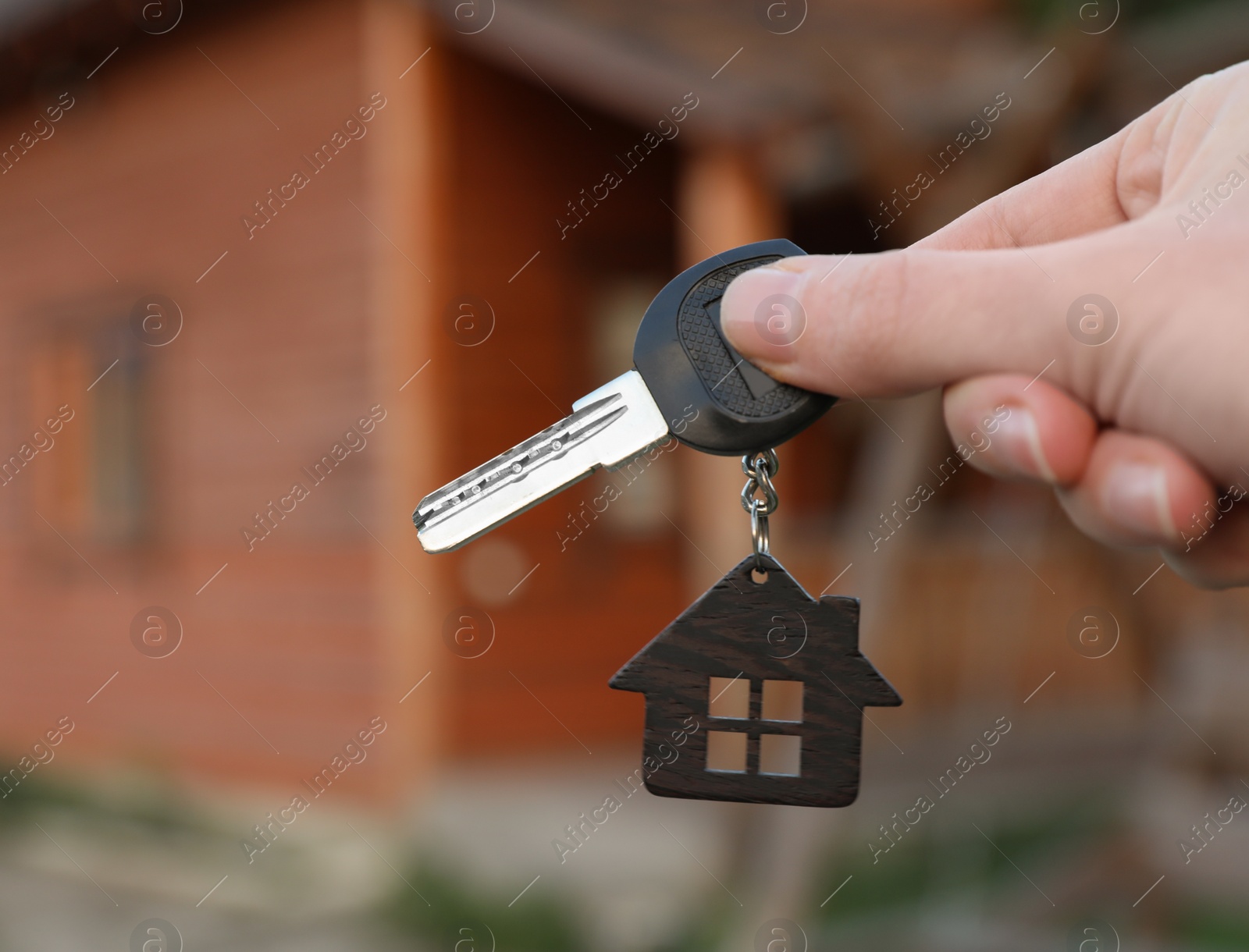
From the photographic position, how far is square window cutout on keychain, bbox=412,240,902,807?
0.98 m

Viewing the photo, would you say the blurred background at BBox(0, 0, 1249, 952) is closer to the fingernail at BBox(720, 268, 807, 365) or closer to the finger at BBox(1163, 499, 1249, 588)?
the finger at BBox(1163, 499, 1249, 588)

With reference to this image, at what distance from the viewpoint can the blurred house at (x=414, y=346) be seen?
5.32 m

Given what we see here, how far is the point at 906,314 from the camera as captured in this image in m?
1.07

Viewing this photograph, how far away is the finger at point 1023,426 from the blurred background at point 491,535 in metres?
2.87

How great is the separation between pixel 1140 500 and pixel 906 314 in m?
0.28

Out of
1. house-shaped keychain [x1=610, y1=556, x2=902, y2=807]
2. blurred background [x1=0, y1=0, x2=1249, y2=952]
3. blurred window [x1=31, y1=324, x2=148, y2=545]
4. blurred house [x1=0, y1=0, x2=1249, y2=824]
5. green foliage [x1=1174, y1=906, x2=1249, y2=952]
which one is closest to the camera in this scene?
house-shaped keychain [x1=610, y1=556, x2=902, y2=807]

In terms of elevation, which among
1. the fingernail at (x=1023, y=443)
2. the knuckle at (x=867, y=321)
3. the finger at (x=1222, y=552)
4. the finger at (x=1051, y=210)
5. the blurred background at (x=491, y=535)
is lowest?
the finger at (x=1222, y=552)

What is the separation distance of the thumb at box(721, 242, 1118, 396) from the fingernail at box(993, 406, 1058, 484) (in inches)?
1.8

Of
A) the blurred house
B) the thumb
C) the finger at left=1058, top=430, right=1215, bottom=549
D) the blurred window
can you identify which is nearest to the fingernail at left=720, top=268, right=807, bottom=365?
the thumb

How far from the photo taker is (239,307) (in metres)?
6.57

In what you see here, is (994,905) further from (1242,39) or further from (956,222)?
(956,222)

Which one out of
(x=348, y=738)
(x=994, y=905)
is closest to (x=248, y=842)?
(x=348, y=738)

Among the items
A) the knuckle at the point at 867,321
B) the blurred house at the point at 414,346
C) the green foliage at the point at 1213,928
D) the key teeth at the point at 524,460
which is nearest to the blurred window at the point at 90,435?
the blurred house at the point at 414,346

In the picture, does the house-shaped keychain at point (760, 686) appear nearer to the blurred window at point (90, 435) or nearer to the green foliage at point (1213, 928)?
the green foliage at point (1213, 928)
